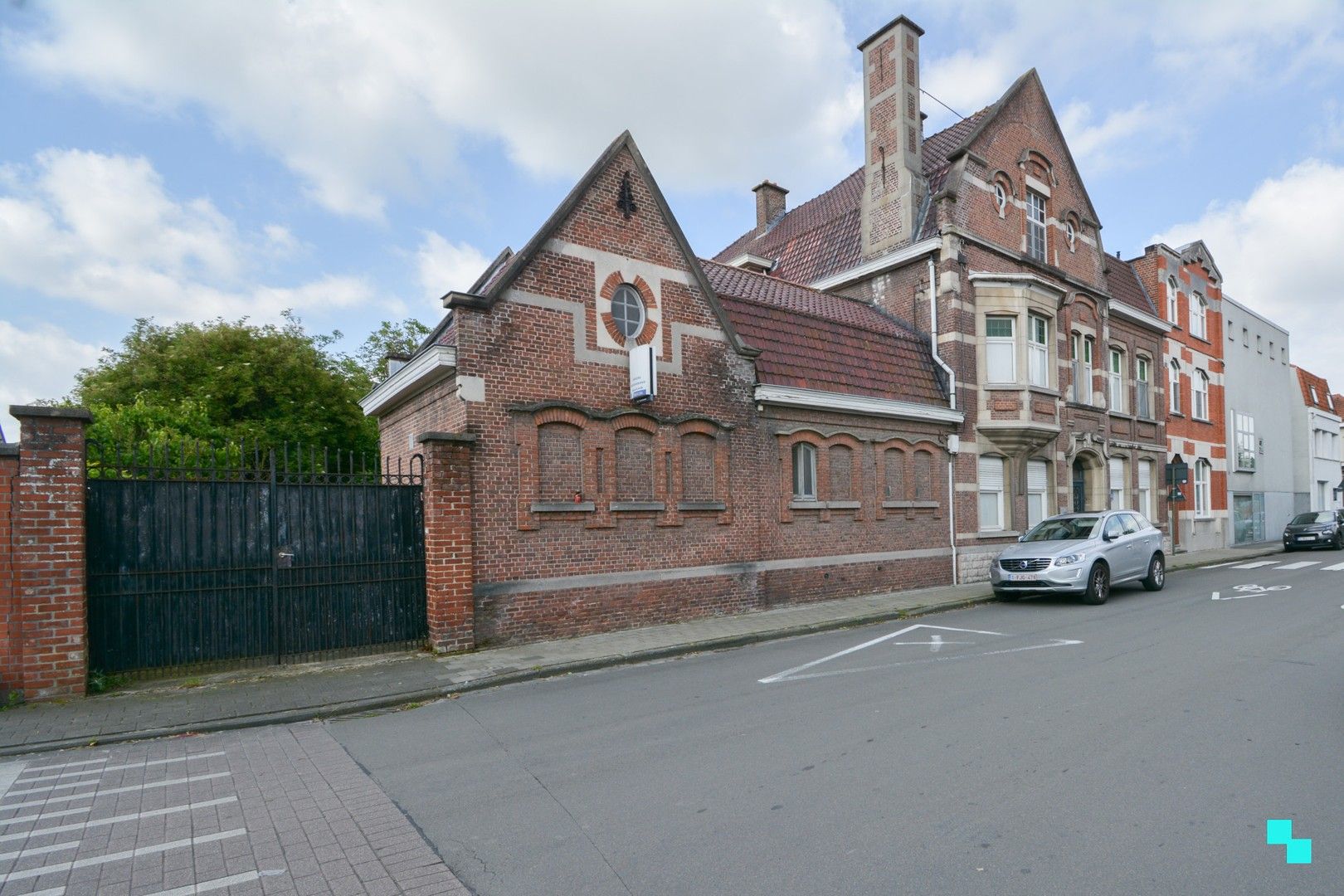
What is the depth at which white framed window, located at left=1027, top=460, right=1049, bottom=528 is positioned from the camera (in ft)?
63.7

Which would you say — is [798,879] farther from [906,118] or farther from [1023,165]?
[1023,165]

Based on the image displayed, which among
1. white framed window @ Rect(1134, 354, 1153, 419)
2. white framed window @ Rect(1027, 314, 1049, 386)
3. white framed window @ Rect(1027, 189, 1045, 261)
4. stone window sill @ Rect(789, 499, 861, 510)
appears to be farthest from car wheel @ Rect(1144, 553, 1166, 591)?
white framed window @ Rect(1134, 354, 1153, 419)

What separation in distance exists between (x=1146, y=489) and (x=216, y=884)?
26.7 meters

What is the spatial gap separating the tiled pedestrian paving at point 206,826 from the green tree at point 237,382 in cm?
2346

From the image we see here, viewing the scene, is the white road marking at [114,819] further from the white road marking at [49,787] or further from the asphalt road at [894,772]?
the asphalt road at [894,772]

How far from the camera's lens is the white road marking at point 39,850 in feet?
14.7

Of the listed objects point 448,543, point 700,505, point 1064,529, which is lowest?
point 1064,529

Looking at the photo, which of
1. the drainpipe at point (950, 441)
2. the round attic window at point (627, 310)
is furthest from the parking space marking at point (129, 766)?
the drainpipe at point (950, 441)

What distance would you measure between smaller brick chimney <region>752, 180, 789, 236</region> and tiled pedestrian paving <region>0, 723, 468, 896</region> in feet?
84.0

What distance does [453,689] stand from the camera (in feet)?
27.2

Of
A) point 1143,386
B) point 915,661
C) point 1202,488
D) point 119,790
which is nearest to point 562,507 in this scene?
point 915,661

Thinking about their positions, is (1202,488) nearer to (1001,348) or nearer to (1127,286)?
(1127,286)

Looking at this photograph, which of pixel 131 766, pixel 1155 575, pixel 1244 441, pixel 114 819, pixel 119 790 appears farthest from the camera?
pixel 1244 441

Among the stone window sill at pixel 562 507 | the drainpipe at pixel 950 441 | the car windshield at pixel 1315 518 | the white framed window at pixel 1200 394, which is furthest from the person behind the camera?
the white framed window at pixel 1200 394
